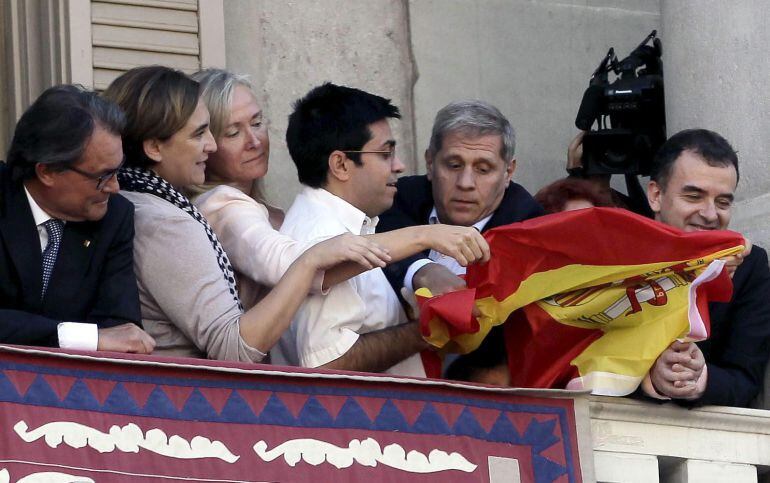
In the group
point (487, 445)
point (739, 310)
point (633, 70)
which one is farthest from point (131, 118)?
point (633, 70)

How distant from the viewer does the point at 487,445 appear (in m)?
5.93

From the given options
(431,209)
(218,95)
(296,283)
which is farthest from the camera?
(431,209)

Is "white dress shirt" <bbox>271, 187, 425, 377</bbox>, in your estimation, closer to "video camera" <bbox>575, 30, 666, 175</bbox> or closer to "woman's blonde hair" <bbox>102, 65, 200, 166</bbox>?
"woman's blonde hair" <bbox>102, 65, 200, 166</bbox>

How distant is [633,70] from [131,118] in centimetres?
250

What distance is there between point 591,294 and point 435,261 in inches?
24.3

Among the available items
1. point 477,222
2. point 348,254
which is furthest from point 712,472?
point 348,254

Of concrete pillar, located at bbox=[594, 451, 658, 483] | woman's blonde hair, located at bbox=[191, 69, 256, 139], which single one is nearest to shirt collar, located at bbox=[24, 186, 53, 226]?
woman's blonde hair, located at bbox=[191, 69, 256, 139]

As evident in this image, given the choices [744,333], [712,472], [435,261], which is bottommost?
[712,472]

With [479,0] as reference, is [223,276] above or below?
below

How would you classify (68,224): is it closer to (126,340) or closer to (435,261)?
(126,340)

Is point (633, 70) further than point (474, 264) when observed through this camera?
Yes

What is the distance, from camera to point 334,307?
19.9ft

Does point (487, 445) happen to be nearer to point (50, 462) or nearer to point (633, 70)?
point (50, 462)

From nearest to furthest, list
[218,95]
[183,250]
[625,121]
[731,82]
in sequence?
[183,250] → [218,95] → [731,82] → [625,121]
